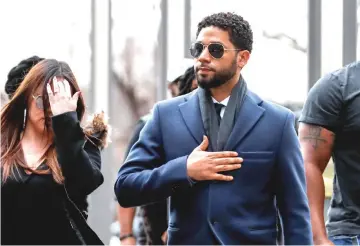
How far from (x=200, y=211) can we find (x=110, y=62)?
4506 mm

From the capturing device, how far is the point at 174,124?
13.4 feet

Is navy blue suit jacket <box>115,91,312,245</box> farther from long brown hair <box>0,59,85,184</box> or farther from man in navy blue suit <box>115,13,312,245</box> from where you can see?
long brown hair <box>0,59,85,184</box>

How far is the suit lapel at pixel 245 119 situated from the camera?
3.99 metres

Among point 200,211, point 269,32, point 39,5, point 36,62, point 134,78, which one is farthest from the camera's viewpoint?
point 134,78

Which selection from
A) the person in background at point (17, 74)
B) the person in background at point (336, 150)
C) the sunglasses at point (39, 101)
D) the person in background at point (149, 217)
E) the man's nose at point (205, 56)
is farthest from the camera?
the person in background at point (149, 217)

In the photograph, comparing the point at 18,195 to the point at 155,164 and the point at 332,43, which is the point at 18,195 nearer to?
the point at 155,164

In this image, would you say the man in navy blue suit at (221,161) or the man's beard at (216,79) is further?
the man's beard at (216,79)

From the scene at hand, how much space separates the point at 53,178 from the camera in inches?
157

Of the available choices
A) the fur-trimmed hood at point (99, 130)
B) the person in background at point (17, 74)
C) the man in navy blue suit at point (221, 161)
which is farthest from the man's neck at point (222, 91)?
the person in background at point (17, 74)

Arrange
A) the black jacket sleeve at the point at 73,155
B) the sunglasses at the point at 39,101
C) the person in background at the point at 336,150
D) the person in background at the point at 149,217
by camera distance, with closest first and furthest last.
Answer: the black jacket sleeve at the point at 73,155 < the sunglasses at the point at 39,101 < the person in background at the point at 336,150 < the person in background at the point at 149,217

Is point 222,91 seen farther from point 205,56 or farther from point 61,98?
point 61,98

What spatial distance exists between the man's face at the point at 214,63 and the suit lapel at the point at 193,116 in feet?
0.32

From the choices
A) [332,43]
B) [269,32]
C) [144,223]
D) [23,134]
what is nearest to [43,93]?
[23,134]

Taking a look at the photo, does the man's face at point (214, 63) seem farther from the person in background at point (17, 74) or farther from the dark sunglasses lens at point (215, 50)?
the person in background at point (17, 74)
